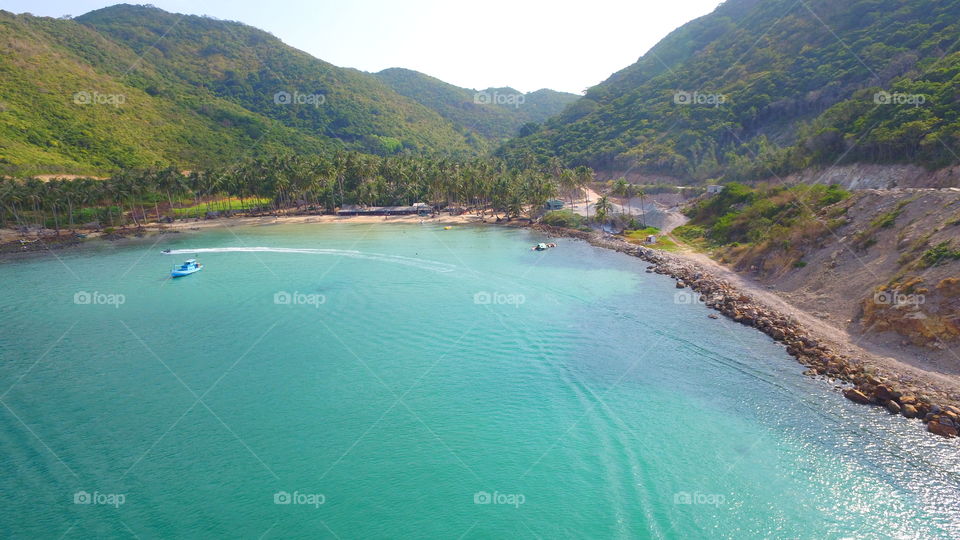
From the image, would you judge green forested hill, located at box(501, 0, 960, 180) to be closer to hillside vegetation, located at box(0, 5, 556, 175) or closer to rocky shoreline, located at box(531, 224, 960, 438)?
rocky shoreline, located at box(531, 224, 960, 438)

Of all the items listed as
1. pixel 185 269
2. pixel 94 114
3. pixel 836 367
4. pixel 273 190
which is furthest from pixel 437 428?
pixel 94 114

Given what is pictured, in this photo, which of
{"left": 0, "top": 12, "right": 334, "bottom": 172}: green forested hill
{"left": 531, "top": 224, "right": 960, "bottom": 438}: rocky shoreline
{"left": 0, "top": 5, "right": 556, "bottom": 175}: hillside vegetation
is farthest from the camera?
{"left": 0, "top": 5, "right": 556, "bottom": 175}: hillside vegetation

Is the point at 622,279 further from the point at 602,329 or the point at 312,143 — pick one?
the point at 312,143

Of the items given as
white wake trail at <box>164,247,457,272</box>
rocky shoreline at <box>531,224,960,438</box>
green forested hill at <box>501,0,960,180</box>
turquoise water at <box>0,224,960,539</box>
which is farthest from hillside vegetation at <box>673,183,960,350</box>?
white wake trail at <box>164,247,457,272</box>

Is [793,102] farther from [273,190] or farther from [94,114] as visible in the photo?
[94,114]

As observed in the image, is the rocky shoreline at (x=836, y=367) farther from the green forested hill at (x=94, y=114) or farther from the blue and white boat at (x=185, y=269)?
the green forested hill at (x=94, y=114)

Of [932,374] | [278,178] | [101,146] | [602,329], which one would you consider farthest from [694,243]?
[101,146]
